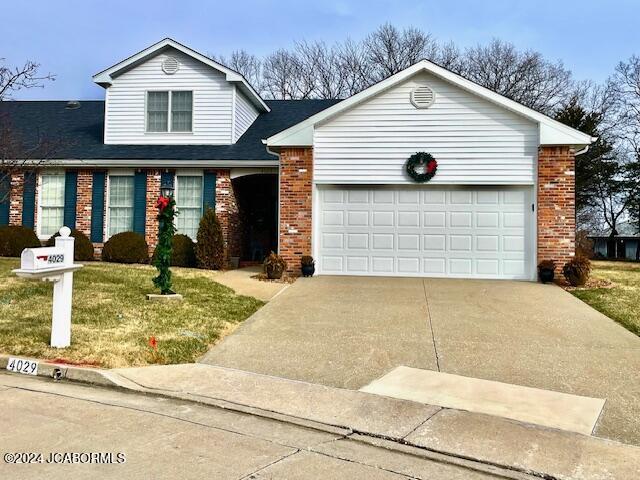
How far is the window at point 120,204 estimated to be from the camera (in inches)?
651

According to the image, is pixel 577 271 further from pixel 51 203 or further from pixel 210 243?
pixel 51 203

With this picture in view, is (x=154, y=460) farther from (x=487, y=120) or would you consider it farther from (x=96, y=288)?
(x=487, y=120)

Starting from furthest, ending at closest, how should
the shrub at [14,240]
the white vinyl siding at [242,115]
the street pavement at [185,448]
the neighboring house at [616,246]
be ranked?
the neighboring house at [616,246] → the white vinyl siding at [242,115] → the shrub at [14,240] → the street pavement at [185,448]

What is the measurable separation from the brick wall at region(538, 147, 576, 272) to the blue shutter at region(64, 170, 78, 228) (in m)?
13.4

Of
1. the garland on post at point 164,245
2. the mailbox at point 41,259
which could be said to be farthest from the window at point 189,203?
the mailbox at point 41,259

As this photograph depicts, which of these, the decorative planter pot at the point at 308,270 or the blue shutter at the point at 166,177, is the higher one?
the blue shutter at the point at 166,177

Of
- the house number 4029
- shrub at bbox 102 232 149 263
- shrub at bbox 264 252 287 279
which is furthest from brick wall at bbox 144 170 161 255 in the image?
the house number 4029

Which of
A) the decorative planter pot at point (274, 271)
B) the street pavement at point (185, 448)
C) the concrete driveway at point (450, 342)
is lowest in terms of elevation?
the street pavement at point (185, 448)

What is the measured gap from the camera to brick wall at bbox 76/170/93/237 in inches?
651

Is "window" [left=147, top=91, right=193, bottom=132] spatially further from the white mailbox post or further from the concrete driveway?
the white mailbox post

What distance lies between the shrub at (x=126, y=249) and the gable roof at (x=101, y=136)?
7.43 feet

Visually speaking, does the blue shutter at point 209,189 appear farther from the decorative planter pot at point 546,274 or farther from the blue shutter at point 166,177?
the decorative planter pot at point 546,274

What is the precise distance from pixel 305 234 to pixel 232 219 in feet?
12.4

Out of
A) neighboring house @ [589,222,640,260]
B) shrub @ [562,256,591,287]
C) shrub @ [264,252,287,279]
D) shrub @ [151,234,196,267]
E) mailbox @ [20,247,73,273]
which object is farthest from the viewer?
neighboring house @ [589,222,640,260]
